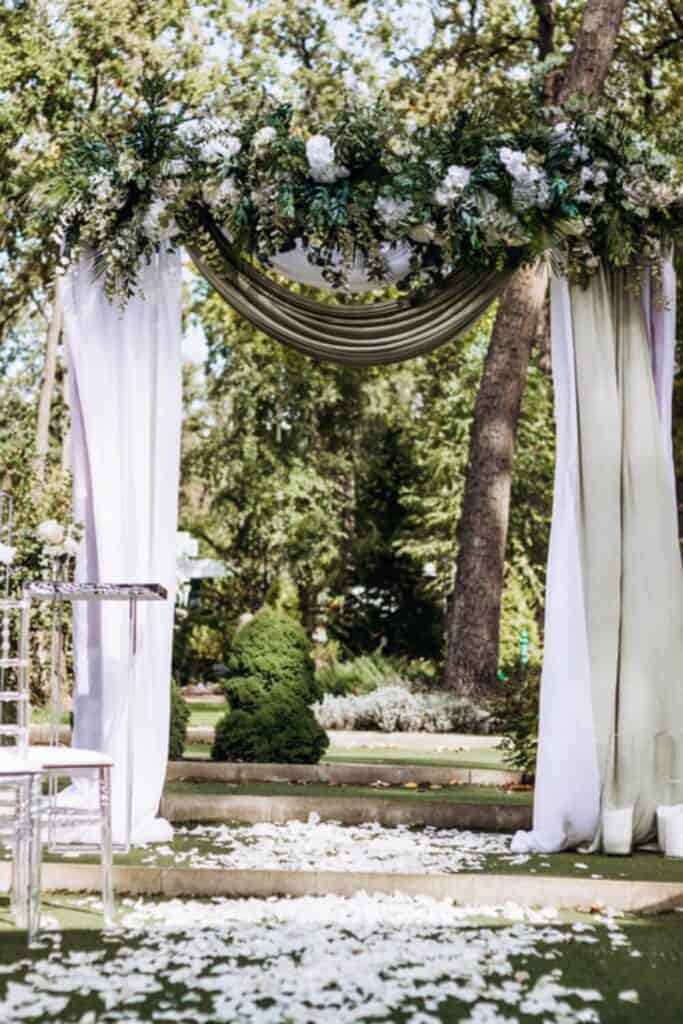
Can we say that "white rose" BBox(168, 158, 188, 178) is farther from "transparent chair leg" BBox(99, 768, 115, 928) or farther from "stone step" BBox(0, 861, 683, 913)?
"stone step" BBox(0, 861, 683, 913)

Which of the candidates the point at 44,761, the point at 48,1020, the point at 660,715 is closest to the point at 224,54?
the point at 660,715

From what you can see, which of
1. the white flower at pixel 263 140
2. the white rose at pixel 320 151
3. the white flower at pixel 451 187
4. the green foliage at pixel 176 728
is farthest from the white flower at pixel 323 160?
the green foliage at pixel 176 728

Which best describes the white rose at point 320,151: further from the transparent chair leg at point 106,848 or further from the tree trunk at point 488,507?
the tree trunk at point 488,507

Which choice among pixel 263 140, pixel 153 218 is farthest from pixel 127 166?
pixel 263 140

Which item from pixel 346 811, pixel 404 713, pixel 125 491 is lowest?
pixel 346 811

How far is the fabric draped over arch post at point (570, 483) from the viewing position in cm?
725

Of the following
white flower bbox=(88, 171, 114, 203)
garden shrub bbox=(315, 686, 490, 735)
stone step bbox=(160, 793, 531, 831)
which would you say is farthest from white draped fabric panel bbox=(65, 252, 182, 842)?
garden shrub bbox=(315, 686, 490, 735)

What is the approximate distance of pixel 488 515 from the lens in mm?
Answer: 15930

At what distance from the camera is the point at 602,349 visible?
7488 mm

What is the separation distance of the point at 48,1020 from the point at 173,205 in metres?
4.52

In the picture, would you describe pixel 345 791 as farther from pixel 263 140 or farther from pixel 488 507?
pixel 488 507

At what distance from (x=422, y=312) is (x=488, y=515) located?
335 inches

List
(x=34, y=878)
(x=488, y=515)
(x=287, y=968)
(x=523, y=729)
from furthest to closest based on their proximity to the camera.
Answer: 1. (x=488, y=515)
2. (x=523, y=729)
3. (x=34, y=878)
4. (x=287, y=968)

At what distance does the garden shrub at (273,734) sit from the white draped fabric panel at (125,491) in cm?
273
